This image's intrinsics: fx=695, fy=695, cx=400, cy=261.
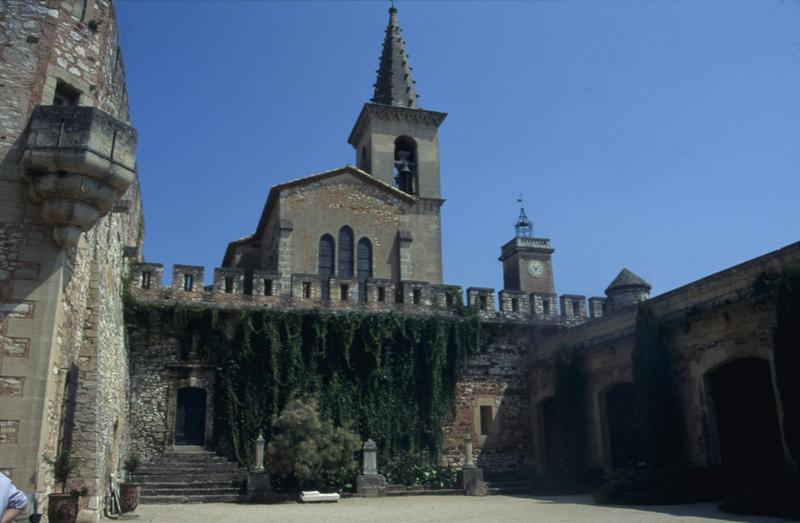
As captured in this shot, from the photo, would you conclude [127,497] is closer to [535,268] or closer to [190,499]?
[190,499]

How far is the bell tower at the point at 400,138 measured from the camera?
1144 inches

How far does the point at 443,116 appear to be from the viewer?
30.2 metres

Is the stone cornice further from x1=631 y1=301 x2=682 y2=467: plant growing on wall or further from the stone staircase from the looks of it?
the stone staircase

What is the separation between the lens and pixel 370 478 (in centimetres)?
1741

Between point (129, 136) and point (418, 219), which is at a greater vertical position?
point (418, 219)

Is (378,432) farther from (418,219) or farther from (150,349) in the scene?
(418,219)

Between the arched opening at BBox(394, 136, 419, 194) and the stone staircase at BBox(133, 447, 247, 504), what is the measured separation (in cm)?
1473

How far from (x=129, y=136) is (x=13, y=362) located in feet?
9.54

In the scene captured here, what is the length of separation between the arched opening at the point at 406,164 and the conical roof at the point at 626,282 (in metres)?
8.98

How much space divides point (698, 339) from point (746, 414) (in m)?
2.05

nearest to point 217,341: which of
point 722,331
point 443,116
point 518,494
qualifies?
point 518,494

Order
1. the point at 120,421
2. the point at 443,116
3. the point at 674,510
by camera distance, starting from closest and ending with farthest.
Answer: the point at 674,510 < the point at 120,421 < the point at 443,116

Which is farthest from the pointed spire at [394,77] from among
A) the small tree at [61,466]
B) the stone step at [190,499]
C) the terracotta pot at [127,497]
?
the small tree at [61,466]

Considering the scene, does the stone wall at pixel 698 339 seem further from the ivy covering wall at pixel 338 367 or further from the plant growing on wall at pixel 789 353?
the ivy covering wall at pixel 338 367
